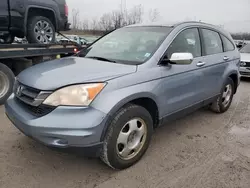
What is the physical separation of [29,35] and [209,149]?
5.05m

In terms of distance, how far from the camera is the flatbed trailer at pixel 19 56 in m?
4.95

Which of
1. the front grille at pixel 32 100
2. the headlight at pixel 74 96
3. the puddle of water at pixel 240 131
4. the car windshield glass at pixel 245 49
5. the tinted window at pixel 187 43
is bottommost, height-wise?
the puddle of water at pixel 240 131

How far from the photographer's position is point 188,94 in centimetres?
354

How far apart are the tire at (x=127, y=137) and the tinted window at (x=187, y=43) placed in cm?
93

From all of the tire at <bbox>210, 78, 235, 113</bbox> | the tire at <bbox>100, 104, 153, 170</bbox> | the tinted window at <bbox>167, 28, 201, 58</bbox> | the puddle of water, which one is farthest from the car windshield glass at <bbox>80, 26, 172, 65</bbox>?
the puddle of water

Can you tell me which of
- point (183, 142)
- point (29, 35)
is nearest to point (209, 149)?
point (183, 142)

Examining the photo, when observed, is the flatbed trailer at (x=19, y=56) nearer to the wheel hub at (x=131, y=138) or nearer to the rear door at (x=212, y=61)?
the wheel hub at (x=131, y=138)

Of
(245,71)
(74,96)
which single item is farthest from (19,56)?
(245,71)

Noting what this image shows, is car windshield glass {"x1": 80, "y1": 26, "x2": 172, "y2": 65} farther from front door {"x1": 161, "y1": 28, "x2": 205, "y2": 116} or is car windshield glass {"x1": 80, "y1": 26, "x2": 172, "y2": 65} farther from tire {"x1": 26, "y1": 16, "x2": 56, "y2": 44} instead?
tire {"x1": 26, "y1": 16, "x2": 56, "y2": 44}

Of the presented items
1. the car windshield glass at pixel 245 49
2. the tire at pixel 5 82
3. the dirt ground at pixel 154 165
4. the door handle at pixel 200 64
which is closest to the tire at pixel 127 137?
the dirt ground at pixel 154 165

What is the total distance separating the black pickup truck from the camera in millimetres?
5777

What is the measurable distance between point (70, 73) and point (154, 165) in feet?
4.73

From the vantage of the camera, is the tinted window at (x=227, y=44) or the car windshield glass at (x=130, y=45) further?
the tinted window at (x=227, y=44)

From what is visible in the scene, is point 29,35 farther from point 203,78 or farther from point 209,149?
point 209,149
